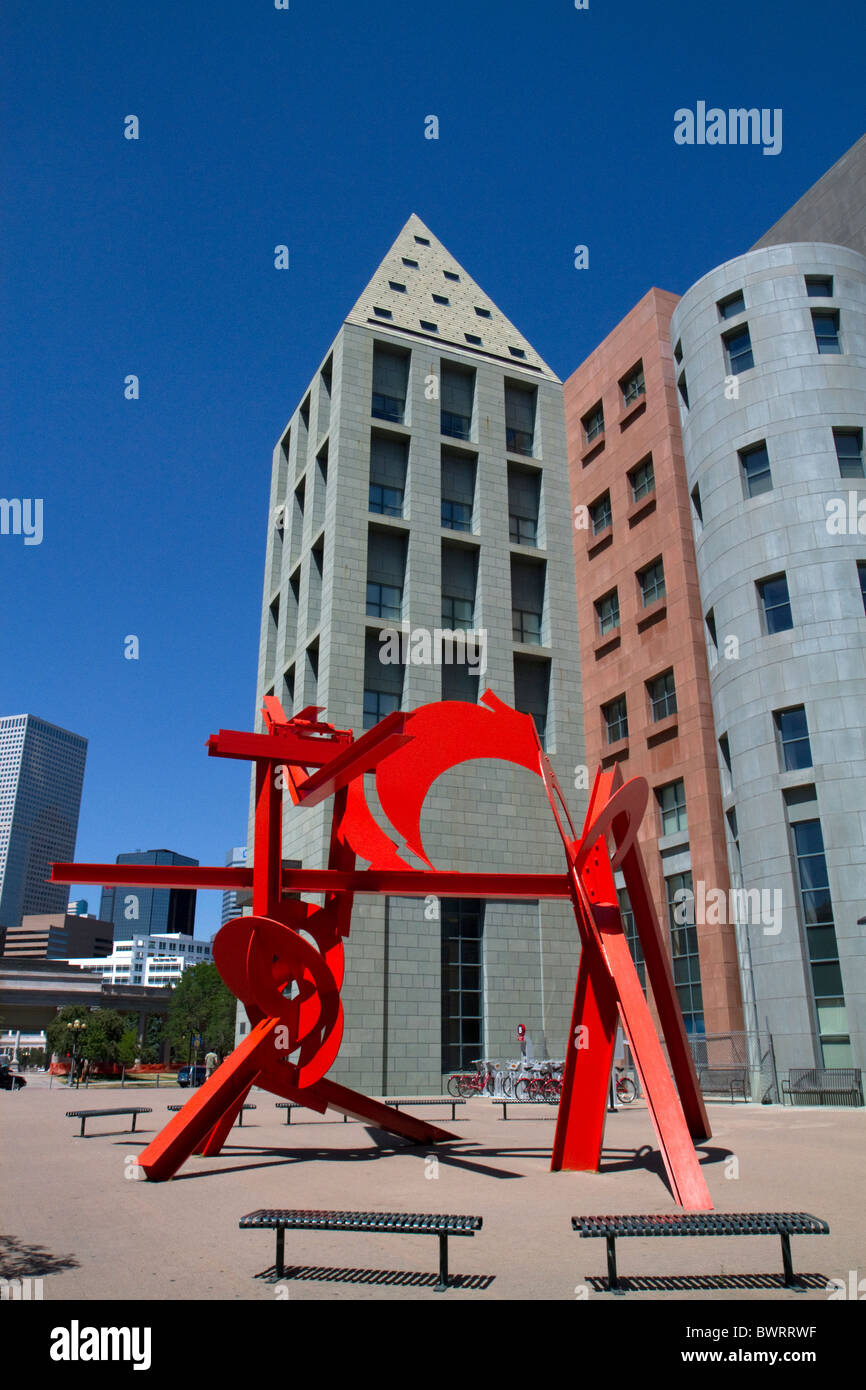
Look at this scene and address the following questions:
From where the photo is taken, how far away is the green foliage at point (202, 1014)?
80.4 m

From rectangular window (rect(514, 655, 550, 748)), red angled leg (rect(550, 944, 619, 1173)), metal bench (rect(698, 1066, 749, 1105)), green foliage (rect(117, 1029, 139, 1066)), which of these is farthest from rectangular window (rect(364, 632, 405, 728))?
green foliage (rect(117, 1029, 139, 1066))

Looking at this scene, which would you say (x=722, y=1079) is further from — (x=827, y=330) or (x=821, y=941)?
(x=827, y=330)

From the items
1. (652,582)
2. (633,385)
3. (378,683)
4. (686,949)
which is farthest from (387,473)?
(686,949)

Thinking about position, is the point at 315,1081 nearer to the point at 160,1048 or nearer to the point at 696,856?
the point at 696,856

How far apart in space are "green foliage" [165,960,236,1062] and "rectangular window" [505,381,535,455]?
188 feet

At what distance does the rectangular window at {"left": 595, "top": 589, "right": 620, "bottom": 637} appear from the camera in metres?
42.1

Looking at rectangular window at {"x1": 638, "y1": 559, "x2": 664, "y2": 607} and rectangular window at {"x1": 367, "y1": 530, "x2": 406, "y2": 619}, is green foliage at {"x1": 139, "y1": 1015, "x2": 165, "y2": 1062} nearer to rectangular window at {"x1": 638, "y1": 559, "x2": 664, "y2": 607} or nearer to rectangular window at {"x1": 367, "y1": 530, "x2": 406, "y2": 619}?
rectangular window at {"x1": 367, "y1": 530, "x2": 406, "y2": 619}

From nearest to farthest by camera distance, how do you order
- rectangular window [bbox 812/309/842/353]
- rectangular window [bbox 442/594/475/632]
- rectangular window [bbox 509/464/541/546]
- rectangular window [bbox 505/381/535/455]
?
1. rectangular window [bbox 812/309/842/353]
2. rectangular window [bbox 442/594/475/632]
3. rectangular window [bbox 509/464/541/546]
4. rectangular window [bbox 505/381/535/455]

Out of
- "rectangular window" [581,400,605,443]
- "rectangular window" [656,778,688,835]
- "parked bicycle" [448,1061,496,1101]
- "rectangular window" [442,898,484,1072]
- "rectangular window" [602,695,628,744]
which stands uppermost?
"rectangular window" [581,400,605,443]

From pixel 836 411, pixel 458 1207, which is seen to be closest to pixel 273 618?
pixel 836 411

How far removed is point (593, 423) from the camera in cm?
4581

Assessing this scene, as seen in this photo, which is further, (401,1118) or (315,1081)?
(401,1118)

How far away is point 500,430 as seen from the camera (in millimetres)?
39938

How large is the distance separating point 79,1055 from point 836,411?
56.4 m
